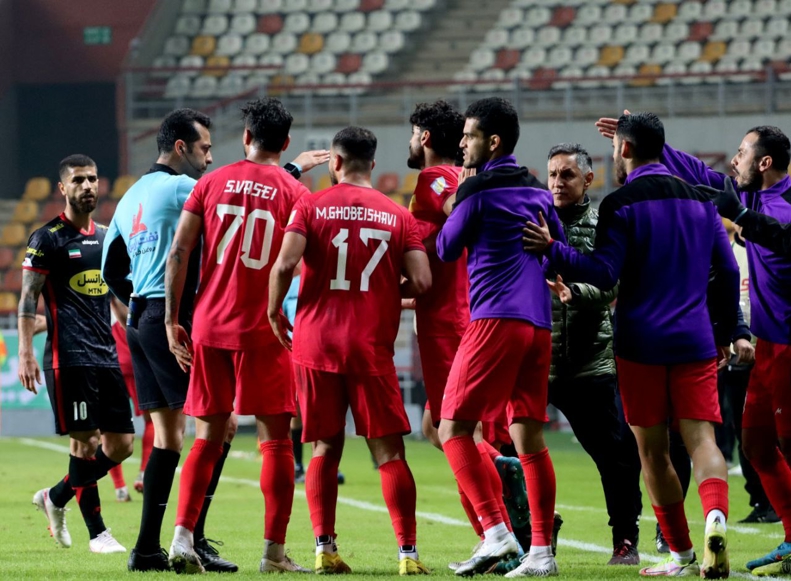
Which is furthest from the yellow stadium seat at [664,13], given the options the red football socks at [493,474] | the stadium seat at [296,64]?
the red football socks at [493,474]

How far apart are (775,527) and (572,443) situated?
25.3 ft

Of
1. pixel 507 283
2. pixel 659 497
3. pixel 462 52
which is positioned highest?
pixel 462 52

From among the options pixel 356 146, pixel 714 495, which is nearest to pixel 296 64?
pixel 356 146

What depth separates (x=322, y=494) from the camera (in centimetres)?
598

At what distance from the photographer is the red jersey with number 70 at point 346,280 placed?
19.6 ft

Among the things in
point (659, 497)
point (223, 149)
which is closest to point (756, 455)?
point (659, 497)

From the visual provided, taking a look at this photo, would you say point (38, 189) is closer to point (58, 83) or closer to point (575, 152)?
A: point (58, 83)

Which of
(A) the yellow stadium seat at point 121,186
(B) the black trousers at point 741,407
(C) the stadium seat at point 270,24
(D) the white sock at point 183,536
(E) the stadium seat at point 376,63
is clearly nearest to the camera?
(D) the white sock at point 183,536

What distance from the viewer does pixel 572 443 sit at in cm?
1619

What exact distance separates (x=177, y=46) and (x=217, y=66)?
2.54 meters

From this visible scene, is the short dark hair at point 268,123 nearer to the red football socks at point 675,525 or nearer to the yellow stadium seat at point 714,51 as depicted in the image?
the red football socks at point 675,525

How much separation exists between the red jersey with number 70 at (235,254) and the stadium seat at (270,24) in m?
22.6

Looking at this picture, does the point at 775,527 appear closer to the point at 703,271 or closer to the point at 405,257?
the point at 703,271

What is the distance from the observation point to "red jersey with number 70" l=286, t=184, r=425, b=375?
5.96m
